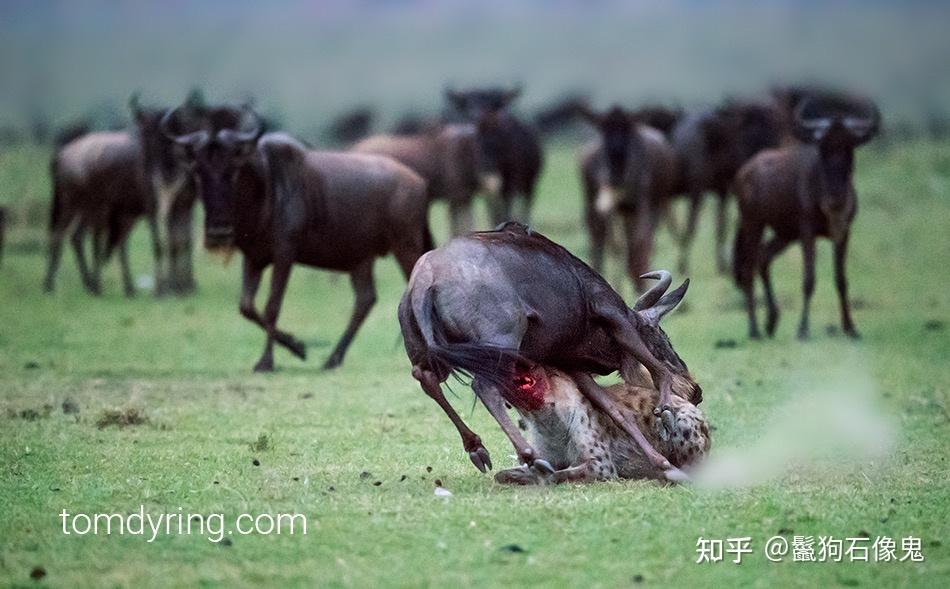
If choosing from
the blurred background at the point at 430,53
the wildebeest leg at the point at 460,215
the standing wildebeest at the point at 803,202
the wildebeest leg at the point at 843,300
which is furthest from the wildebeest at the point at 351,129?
the wildebeest leg at the point at 843,300

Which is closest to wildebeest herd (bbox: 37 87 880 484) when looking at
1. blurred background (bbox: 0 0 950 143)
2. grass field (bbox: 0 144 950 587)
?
grass field (bbox: 0 144 950 587)

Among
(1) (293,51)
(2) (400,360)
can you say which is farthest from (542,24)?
(2) (400,360)

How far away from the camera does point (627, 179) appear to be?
909 inches

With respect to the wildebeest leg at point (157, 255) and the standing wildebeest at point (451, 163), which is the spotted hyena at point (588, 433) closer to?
the wildebeest leg at point (157, 255)

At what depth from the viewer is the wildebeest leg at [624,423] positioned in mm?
8812

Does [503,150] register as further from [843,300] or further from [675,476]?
[675,476]

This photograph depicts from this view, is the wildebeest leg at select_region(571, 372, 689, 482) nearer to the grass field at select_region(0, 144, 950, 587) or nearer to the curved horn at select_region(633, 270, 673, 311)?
the grass field at select_region(0, 144, 950, 587)

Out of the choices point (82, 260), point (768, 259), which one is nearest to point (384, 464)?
point (768, 259)

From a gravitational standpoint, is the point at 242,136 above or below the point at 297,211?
above

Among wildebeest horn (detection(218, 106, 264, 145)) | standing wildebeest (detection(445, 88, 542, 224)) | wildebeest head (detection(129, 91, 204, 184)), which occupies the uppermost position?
wildebeest horn (detection(218, 106, 264, 145))

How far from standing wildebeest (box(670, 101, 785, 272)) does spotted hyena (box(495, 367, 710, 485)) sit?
16.9 metres

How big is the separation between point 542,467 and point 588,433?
0.52 meters

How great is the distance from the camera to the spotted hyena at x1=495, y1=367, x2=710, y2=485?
8.82 metres

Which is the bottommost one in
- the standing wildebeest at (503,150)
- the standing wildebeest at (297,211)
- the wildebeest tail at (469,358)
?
the standing wildebeest at (503,150)
